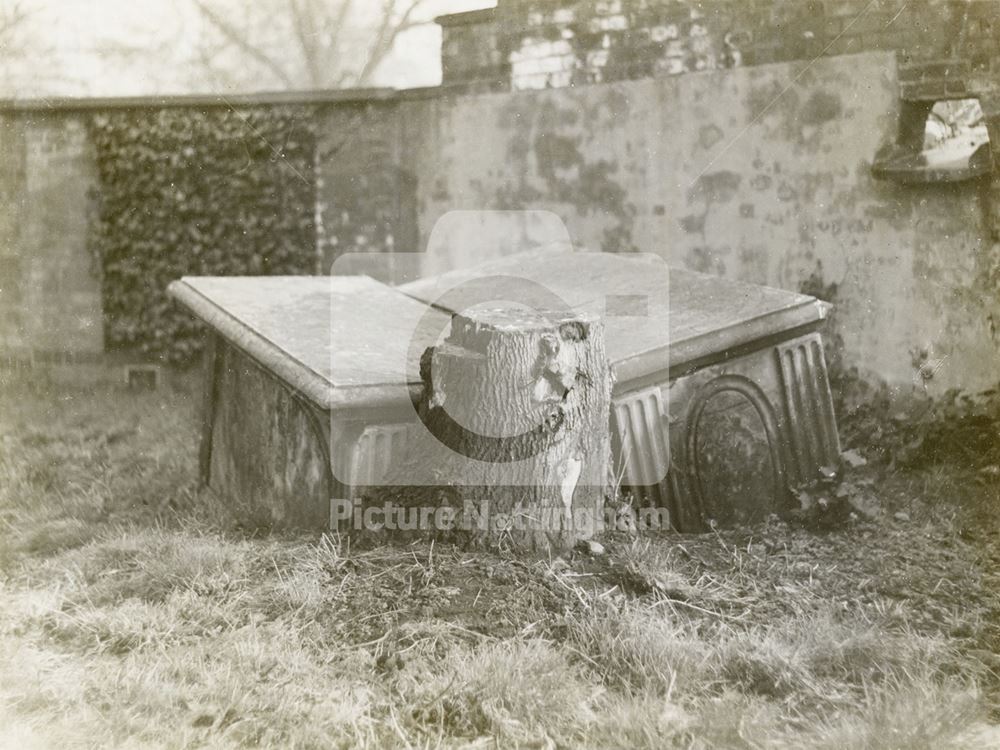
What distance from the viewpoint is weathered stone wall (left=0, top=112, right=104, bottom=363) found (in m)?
5.89

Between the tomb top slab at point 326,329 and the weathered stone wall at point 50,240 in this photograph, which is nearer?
the tomb top slab at point 326,329

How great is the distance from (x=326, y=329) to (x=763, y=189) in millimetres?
2933

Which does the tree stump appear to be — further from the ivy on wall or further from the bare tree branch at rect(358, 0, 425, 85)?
the bare tree branch at rect(358, 0, 425, 85)

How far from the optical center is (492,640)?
96.7 inches

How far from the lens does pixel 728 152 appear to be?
5.03 m

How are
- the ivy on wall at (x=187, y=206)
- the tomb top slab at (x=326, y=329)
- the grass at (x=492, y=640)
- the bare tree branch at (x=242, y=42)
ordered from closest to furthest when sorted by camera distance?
the grass at (x=492, y=640) < the tomb top slab at (x=326, y=329) < the bare tree branch at (x=242, y=42) < the ivy on wall at (x=187, y=206)

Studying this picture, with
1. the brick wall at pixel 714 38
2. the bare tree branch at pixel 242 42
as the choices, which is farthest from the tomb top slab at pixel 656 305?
the bare tree branch at pixel 242 42

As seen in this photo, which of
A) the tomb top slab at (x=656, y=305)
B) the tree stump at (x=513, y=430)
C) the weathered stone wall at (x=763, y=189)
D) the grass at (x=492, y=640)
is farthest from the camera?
the weathered stone wall at (x=763, y=189)

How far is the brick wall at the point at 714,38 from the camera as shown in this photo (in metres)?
4.21

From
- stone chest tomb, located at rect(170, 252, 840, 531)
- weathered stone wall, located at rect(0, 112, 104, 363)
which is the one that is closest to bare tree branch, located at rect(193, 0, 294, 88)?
weathered stone wall, located at rect(0, 112, 104, 363)

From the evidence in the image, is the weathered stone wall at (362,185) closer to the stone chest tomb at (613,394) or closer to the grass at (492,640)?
the stone chest tomb at (613,394)

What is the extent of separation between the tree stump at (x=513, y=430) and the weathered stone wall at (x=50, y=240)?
13.3ft

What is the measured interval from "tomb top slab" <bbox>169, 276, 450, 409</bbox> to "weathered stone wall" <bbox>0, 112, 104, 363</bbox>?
2.62 meters

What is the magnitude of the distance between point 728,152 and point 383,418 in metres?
3.20
